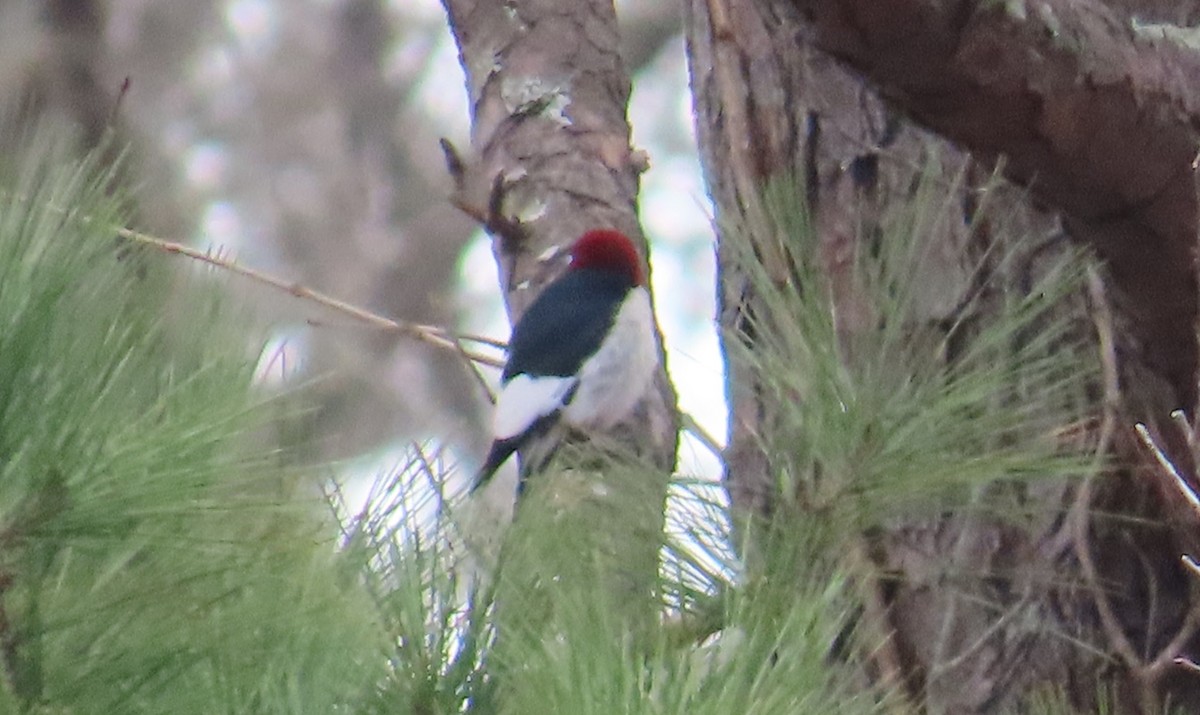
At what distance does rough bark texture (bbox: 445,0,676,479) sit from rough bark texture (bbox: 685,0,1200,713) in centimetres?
13

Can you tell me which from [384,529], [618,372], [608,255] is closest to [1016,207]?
[384,529]

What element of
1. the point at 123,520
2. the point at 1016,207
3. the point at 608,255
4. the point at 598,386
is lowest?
the point at 123,520

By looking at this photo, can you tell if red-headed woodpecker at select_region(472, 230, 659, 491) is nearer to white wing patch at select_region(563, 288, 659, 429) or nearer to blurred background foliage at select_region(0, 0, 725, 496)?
white wing patch at select_region(563, 288, 659, 429)

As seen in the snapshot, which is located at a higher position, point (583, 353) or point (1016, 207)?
point (583, 353)

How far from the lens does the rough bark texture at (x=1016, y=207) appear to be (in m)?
1.25

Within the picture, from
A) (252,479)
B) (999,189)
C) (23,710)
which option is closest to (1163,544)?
(999,189)

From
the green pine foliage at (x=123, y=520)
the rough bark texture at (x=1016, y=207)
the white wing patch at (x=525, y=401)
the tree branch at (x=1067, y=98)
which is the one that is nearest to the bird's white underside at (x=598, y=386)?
the white wing patch at (x=525, y=401)

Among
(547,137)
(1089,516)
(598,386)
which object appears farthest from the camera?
(598,386)

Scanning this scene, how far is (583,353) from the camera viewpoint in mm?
2734

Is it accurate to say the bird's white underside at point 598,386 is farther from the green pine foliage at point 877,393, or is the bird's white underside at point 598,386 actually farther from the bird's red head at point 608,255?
the green pine foliage at point 877,393

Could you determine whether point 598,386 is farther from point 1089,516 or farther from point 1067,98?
point 1067,98

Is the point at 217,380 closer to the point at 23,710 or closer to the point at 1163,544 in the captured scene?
the point at 23,710

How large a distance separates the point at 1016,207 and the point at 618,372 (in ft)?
4.24

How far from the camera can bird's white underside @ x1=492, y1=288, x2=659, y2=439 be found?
249 centimetres
